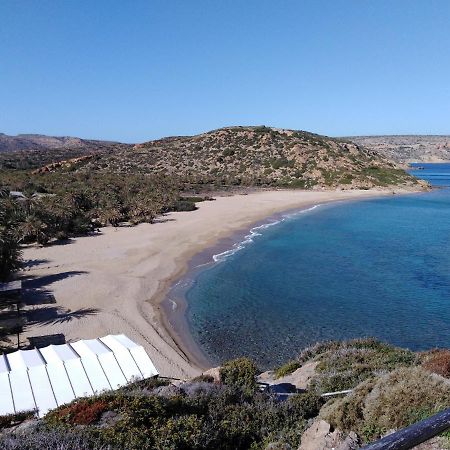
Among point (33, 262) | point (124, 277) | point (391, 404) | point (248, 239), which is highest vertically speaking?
point (391, 404)

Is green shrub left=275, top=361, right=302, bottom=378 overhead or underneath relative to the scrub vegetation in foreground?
underneath

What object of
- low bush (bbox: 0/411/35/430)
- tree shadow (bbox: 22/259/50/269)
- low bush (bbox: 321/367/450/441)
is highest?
low bush (bbox: 321/367/450/441)


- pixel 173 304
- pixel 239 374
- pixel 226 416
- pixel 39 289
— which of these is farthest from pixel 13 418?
pixel 39 289

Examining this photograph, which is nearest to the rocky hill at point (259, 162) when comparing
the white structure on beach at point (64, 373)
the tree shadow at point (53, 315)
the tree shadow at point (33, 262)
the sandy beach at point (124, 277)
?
the sandy beach at point (124, 277)

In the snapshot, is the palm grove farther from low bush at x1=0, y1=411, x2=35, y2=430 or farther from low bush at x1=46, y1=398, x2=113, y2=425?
low bush at x1=46, y1=398, x2=113, y2=425

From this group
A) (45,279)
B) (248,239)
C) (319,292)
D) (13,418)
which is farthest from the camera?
(248,239)

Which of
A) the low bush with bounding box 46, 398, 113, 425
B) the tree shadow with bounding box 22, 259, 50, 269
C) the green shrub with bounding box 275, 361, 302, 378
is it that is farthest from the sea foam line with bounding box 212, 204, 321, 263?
the low bush with bounding box 46, 398, 113, 425

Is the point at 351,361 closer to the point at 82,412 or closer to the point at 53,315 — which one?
the point at 82,412
